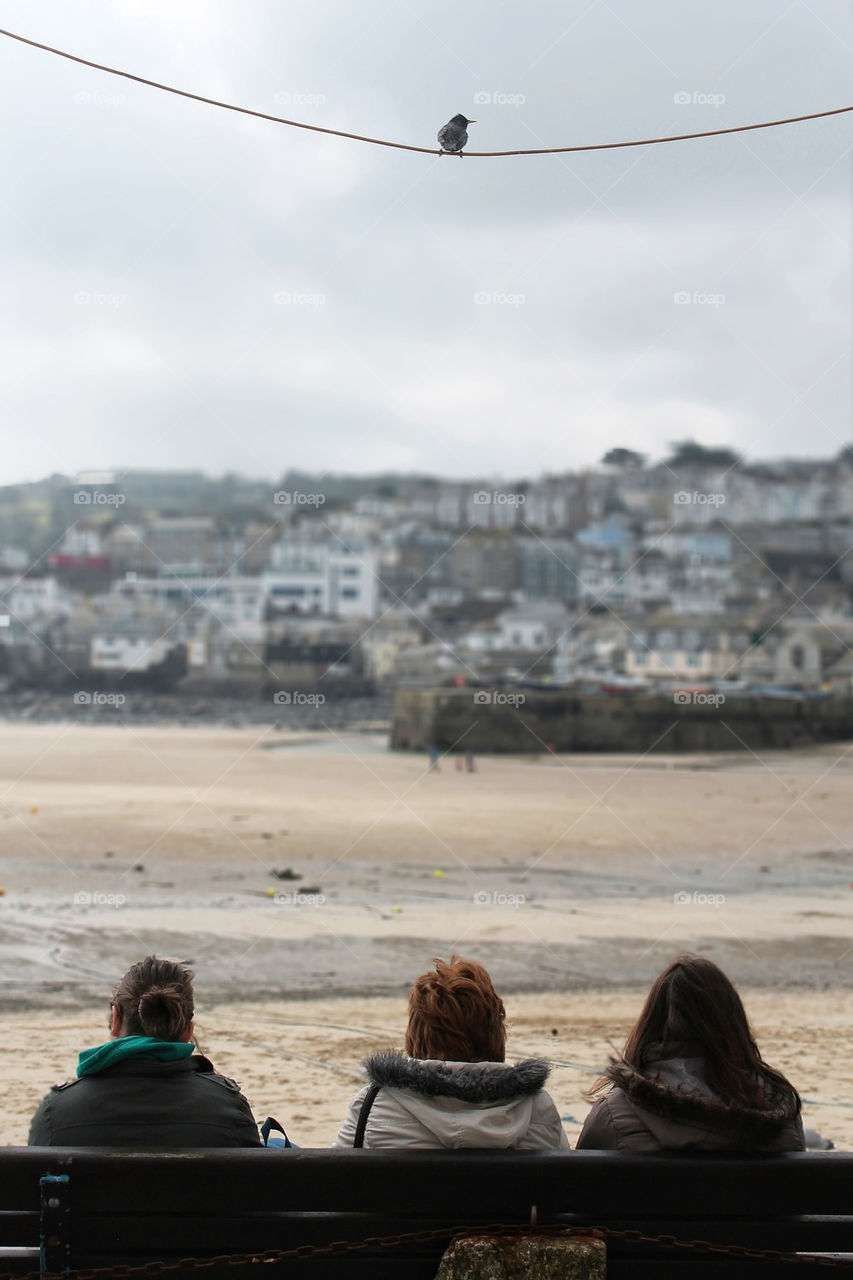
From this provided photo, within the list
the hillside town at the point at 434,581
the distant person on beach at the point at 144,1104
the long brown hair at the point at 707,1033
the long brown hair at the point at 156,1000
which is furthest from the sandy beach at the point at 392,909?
the hillside town at the point at 434,581

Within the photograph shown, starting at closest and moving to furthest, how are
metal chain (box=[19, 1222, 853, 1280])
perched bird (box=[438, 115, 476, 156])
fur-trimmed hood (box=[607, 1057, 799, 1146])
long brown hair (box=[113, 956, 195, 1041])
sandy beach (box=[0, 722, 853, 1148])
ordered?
1. metal chain (box=[19, 1222, 853, 1280])
2. fur-trimmed hood (box=[607, 1057, 799, 1146])
3. long brown hair (box=[113, 956, 195, 1041])
4. perched bird (box=[438, 115, 476, 156])
5. sandy beach (box=[0, 722, 853, 1148])

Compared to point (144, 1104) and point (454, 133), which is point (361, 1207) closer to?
point (144, 1104)

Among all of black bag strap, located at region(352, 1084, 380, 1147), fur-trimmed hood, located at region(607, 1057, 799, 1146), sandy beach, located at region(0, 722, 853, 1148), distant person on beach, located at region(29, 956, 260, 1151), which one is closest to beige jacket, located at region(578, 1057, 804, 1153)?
fur-trimmed hood, located at region(607, 1057, 799, 1146)

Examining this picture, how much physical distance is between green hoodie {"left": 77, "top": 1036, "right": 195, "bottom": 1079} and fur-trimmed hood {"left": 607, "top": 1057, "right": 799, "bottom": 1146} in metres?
0.69

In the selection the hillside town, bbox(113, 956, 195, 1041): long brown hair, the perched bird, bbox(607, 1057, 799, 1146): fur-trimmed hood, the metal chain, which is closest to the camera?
the metal chain

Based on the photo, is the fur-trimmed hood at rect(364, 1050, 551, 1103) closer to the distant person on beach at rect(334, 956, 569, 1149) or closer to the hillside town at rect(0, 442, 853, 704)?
the distant person on beach at rect(334, 956, 569, 1149)

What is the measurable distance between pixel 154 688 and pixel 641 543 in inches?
1253

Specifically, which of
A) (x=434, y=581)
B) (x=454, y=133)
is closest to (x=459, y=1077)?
(x=454, y=133)

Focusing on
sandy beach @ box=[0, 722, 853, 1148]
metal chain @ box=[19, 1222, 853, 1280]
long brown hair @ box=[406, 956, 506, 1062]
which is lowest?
sandy beach @ box=[0, 722, 853, 1148]

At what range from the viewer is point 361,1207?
1.84 meters

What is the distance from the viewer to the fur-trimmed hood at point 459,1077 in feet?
6.26

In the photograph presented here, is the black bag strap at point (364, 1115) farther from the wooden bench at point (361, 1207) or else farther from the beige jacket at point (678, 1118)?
the beige jacket at point (678, 1118)

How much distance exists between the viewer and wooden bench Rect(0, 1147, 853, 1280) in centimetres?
182

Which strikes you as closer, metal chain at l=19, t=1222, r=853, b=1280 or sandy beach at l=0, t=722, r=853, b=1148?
metal chain at l=19, t=1222, r=853, b=1280
